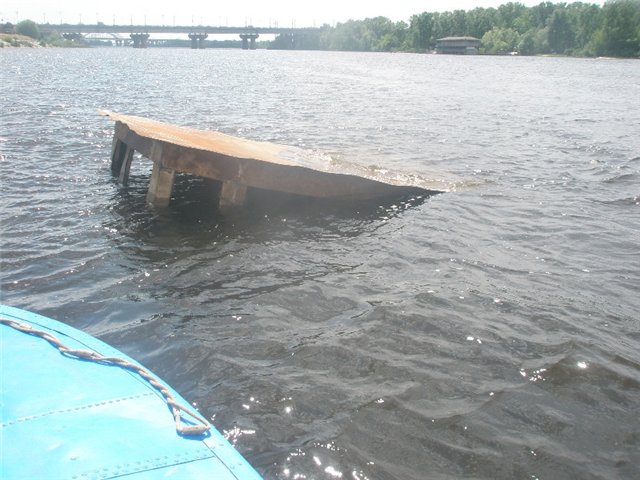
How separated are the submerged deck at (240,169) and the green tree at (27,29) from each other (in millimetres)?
193011

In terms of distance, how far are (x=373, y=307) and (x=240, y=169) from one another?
3780mm

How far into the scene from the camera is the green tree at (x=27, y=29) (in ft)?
574

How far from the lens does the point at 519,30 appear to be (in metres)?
159

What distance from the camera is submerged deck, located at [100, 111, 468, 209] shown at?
911 cm

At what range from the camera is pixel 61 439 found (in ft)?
8.81

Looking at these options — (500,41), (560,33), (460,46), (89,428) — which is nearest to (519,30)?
(500,41)

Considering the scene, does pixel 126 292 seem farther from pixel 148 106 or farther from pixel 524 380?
pixel 148 106

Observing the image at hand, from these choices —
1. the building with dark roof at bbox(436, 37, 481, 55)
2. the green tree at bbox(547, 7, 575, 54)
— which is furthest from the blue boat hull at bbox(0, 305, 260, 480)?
the building with dark roof at bbox(436, 37, 481, 55)

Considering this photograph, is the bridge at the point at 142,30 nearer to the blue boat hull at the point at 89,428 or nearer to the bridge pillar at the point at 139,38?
the bridge pillar at the point at 139,38

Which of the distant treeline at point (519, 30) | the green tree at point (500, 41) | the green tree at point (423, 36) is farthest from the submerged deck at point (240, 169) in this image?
the green tree at point (423, 36)

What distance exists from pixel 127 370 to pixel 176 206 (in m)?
6.73

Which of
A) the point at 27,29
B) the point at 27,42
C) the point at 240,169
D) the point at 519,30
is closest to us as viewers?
the point at 240,169

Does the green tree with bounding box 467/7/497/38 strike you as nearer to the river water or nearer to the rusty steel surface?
the river water

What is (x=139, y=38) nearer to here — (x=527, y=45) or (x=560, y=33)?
(x=527, y=45)
